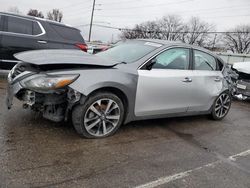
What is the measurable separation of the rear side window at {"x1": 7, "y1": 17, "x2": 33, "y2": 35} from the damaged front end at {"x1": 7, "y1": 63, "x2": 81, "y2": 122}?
324 cm

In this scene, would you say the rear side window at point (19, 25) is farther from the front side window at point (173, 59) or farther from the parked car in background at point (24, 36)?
the front side window at point (173, 59)

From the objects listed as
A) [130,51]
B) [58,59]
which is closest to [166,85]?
[130,51]

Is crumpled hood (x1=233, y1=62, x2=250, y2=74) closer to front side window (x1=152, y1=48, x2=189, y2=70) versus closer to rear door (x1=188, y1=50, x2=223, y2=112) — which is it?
rear door (x1=188, y1=50, x2=223, y2=112)

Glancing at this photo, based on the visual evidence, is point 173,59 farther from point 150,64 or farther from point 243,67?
point 243,67

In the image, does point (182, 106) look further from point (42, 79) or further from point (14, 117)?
point (14, 117)

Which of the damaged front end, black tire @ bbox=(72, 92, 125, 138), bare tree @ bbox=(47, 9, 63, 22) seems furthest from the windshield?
bare tree @ bbox=(47, 9, 63, 22)

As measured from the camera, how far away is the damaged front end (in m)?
3.67

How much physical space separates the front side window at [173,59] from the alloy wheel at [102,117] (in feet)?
3.27

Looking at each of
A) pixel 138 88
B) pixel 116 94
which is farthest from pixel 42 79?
pixel 138 88

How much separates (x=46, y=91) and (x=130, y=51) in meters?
1.79

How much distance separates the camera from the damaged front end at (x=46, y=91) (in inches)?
144

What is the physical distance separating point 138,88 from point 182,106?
115 centimetres

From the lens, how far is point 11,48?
22.0 ft

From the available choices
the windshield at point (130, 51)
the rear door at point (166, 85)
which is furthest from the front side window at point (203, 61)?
the windshield at point (130, 51)
